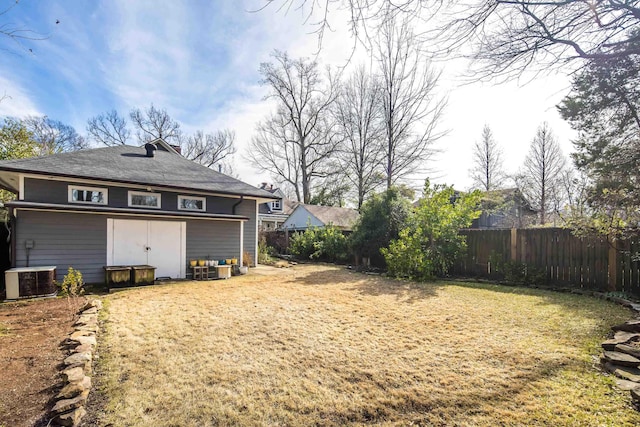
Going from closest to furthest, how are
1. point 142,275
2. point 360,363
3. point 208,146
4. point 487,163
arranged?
point 360,363 → point 142,275 → point 487,163 → point 208,146

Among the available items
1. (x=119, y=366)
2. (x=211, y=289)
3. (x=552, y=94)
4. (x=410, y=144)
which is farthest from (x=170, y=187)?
(x=410, y=144)

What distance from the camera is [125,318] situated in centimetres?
494

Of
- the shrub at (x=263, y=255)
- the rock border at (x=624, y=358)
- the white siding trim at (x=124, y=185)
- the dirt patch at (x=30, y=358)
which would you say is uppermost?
the white siding trim at (x=124, y=185)

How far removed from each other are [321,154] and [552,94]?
22620 mm

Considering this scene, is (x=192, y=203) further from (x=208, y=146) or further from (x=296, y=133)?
(x=208, y=146)

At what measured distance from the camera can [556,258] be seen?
7555mm

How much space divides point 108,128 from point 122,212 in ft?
72.6

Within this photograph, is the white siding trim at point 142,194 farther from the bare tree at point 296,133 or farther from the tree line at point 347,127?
the bare tree at point 296,133

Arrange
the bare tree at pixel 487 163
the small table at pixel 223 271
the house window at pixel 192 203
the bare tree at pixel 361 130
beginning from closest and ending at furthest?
the small table at pixel 223 271
the house window at pixel 192 203
the bare tree at pixel 361 130
the bare tree at pixel 487 163

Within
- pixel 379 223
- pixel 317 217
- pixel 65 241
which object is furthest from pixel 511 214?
pixel 65 241

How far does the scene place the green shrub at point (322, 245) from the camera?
44.0 feet

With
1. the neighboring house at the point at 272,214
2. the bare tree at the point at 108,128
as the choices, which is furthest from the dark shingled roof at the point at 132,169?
the bare tree at the point at 108,128

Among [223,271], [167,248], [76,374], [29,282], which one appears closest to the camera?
[76,374]

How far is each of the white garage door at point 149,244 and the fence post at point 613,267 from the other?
442 inches
